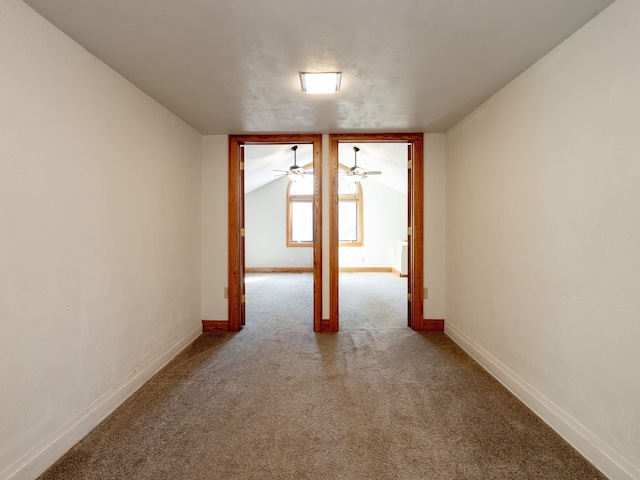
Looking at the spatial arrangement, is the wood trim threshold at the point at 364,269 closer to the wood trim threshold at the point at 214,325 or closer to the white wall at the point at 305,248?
the white wall at the point at 305,248

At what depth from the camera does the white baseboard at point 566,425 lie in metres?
1.30

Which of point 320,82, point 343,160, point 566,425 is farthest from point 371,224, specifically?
point 566,425

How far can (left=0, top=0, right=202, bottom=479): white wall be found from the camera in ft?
4.13

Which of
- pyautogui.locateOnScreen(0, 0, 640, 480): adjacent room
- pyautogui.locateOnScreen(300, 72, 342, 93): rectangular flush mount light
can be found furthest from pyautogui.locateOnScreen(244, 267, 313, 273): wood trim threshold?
pyautogui.locateOnScreen(300, 72, 342, 93): rectangular flush mount light

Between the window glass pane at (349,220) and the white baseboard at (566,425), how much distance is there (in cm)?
571

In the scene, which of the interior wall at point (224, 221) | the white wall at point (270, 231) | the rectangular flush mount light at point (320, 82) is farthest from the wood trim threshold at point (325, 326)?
the white wall at point (270, 231)

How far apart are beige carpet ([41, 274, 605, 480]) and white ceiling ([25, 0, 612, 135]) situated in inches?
82.2

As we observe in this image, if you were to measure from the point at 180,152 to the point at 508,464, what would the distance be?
10.3ft

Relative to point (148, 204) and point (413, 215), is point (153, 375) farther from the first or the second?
point (413, 215)

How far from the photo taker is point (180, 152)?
275 centimetres

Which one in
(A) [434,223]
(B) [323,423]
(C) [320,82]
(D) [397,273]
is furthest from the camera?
(D) [397,273]

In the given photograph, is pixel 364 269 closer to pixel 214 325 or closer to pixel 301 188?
pixel 301 188

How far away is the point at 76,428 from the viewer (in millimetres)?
1568

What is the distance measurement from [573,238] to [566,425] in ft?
3.19
